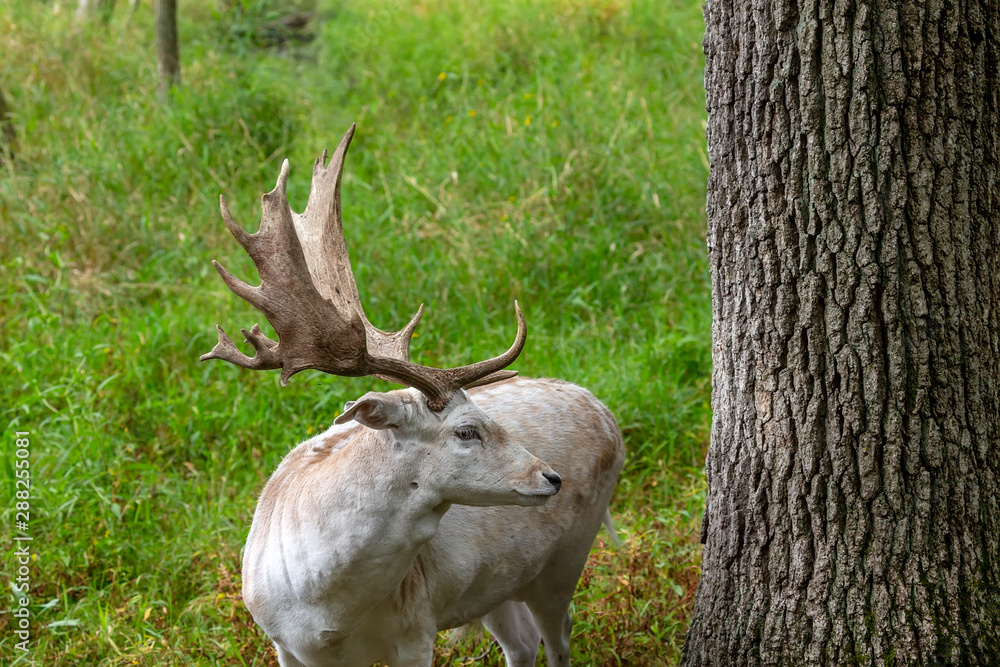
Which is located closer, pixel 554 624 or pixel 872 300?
pixel 872 300

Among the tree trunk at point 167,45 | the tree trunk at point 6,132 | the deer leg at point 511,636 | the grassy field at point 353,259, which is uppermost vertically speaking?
the tree trunk at point 167,45

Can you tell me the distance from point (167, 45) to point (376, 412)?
676 cm

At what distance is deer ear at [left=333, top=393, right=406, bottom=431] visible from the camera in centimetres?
307

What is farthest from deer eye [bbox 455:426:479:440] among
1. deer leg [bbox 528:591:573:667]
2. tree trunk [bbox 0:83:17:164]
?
tree trunk [bbox 0:83:17:164]

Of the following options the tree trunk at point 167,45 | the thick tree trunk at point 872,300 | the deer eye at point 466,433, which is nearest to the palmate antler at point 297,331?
the deer eye at point 466,433

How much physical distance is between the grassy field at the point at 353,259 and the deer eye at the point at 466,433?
1.51 meters

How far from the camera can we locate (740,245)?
320 cm

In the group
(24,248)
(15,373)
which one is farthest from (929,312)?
(24,248)

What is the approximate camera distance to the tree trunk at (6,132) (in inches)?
311

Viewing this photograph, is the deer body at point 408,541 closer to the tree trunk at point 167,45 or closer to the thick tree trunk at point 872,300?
the thick tree trunk at point 872,300

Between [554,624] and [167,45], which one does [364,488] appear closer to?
[554,624]

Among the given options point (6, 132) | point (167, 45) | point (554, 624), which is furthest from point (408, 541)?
point (167, 45)

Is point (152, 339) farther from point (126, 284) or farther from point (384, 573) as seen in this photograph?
point (384, 573)

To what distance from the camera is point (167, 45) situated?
8.61 meters
